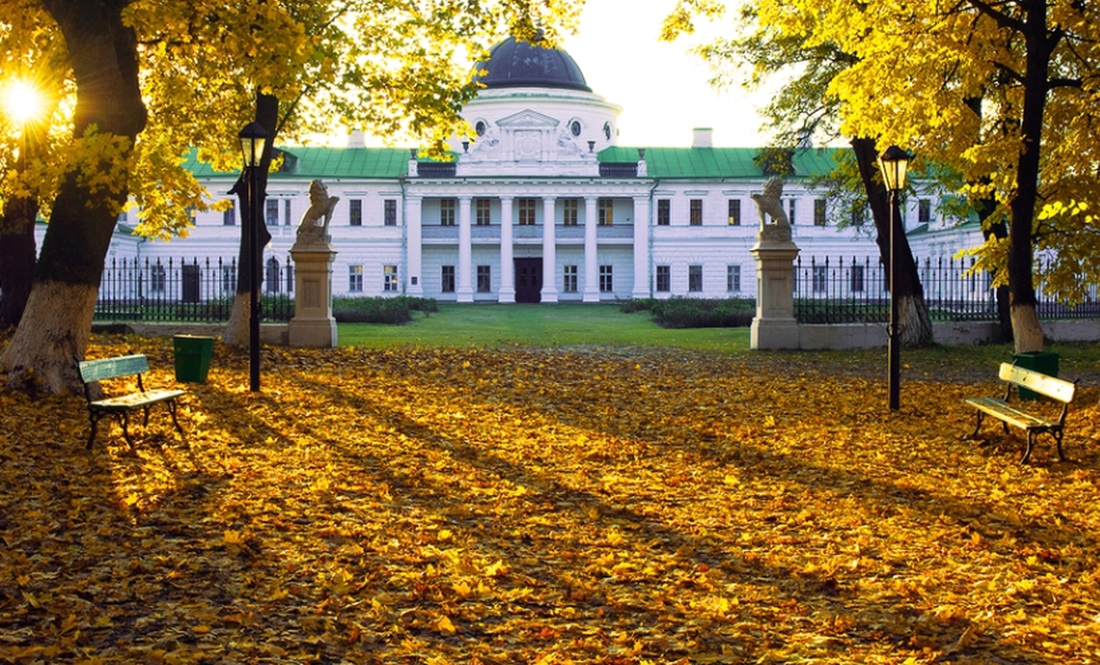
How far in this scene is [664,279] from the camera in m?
58.6

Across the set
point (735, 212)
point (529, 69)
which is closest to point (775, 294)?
point (735, 212)

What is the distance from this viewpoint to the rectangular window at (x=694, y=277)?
58250 millimetres

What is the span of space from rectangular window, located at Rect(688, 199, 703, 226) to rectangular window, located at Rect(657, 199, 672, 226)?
1.14m

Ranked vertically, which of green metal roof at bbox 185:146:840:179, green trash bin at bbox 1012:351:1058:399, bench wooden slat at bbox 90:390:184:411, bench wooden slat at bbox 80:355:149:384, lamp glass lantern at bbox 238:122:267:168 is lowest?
bench wooden slat at bbox 90:390:184:411

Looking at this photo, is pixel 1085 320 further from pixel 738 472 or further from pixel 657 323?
pixel 738 472

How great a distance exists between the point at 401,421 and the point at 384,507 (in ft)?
12.6

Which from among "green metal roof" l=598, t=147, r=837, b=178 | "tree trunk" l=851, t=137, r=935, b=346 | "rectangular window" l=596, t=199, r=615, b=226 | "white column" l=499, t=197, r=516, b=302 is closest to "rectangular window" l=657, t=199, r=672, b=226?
"green metal roof" l=598, t=147, r=837, b=178

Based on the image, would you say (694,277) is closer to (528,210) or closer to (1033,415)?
(528,210)

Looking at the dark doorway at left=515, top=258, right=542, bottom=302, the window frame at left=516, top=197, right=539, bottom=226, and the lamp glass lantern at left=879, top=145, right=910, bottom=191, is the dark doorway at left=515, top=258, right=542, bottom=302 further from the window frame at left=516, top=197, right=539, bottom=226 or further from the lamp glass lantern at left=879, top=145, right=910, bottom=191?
the lamp glass lantern at left=879, top=145, right=910, bottom=191

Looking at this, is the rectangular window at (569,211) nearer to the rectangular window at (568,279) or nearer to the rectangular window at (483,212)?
the rectangular window at (568,279)

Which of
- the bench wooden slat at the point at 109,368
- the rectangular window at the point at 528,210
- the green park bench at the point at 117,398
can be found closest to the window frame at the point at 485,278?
the rectangular window at the point at 528,210

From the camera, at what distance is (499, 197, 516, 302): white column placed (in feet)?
190

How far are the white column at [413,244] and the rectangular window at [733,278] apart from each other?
17.6m

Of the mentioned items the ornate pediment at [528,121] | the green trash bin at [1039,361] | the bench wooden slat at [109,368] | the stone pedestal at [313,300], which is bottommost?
the green trash bin at [1039,361]
